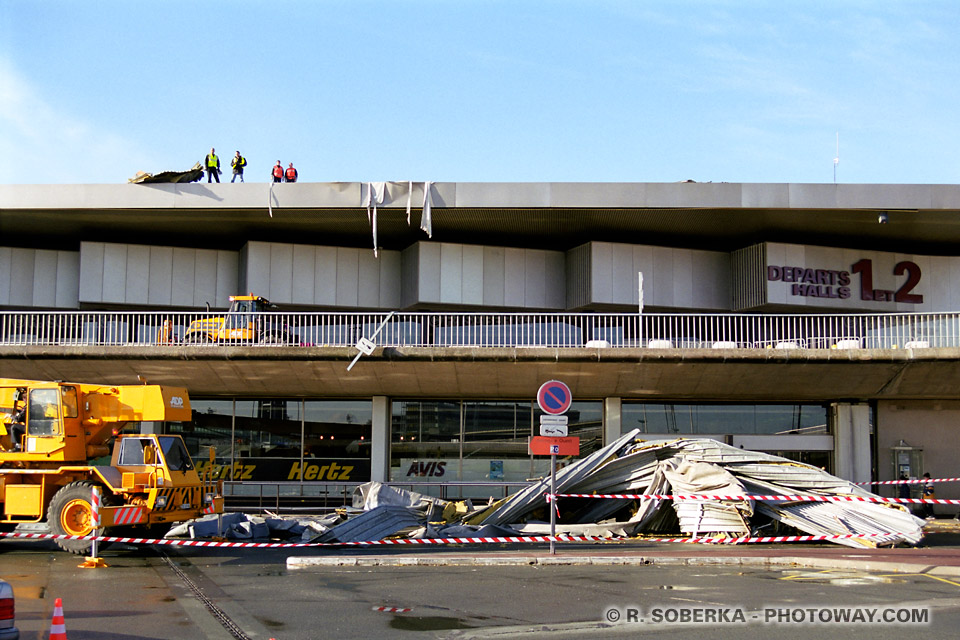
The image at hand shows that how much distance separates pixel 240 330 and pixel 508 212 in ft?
26.0

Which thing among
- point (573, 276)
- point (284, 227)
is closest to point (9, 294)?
point (284, 227)

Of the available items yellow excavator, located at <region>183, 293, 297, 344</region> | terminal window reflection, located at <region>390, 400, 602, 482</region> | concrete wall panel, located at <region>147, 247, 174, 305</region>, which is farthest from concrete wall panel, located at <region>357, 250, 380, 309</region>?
concrete wall panel, located at <region>147, 247, 174, 305</region>

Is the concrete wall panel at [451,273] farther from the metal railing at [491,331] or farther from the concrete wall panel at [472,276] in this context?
the metal railing at [491,331]

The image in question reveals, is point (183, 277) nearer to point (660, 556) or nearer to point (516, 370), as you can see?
point (516, 370)

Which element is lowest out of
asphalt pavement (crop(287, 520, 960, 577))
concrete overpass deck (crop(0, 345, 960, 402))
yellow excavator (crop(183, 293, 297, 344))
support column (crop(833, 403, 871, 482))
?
asphalt pavement (crop(287, 520, 960, 577))

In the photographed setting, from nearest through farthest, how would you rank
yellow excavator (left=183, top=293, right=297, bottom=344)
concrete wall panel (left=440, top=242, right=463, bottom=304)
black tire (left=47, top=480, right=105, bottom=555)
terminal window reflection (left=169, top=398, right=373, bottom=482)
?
1. black tire (left=47, top=480, right=105, bottom=555)
2. yellow excavator (left=183, top=293, right=297, bottom=344)
3. terminal window reflection (left=169, top=398, right=373, bottom=482)
4. concrete wall panel (left=440, top=242, right=463, bottom=304)

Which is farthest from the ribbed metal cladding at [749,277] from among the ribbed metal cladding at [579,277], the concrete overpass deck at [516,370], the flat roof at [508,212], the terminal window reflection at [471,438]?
the terminal window reflection at [471,438]

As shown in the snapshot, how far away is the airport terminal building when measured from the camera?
23281 mm

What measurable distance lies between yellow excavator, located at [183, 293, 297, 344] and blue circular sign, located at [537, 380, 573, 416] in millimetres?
10651

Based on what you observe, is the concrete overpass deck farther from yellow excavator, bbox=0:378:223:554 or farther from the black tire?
the black tire

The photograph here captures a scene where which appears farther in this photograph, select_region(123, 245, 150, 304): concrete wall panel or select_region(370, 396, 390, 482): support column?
select_region(123, 245, 150, 304): concrete wall panel

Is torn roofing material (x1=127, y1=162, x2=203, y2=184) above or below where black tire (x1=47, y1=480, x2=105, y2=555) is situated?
above

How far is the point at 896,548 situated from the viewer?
1619 centimetres

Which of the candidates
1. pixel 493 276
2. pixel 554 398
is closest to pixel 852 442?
pixel 493 276
